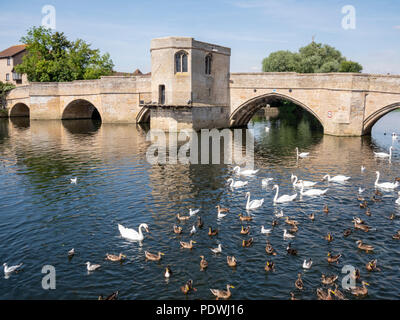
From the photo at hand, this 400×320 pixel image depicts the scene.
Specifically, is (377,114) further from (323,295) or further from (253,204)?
(323,295)

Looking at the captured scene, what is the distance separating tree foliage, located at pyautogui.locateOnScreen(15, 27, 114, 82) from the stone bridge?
61.4 feet

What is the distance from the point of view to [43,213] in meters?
19.4

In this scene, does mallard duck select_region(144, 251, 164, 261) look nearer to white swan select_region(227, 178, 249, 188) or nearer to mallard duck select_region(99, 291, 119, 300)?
mallard duck select_region(99, 291, 119, 300)

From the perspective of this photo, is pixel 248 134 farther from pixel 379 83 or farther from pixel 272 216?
pixel 272 216

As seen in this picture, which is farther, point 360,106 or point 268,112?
point 268,112

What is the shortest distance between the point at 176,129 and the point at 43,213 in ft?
101

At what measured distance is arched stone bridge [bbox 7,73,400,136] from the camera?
43.4 m

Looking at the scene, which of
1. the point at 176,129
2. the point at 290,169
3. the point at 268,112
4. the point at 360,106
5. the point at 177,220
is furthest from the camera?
the point at 268,112

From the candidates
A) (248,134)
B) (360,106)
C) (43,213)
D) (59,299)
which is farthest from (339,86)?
(59,299)

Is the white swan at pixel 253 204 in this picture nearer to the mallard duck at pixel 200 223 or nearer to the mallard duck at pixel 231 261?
the mallard duck at pixel 200 223

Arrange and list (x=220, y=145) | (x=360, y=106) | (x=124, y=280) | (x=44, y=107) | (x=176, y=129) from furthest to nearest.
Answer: (x=44, y=107)
(x=176, y=129)
(x=360, y=106)
(x=220, y=145)
(x=124, y=280)

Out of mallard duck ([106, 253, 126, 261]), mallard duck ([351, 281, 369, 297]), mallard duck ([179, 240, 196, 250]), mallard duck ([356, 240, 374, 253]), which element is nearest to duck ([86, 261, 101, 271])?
mallard duck ([106, 253, 126, 261])

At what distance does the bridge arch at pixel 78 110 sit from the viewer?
70375mm

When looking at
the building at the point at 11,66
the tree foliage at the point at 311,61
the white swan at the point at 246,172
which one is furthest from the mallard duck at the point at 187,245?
the building at the point at 11,66
